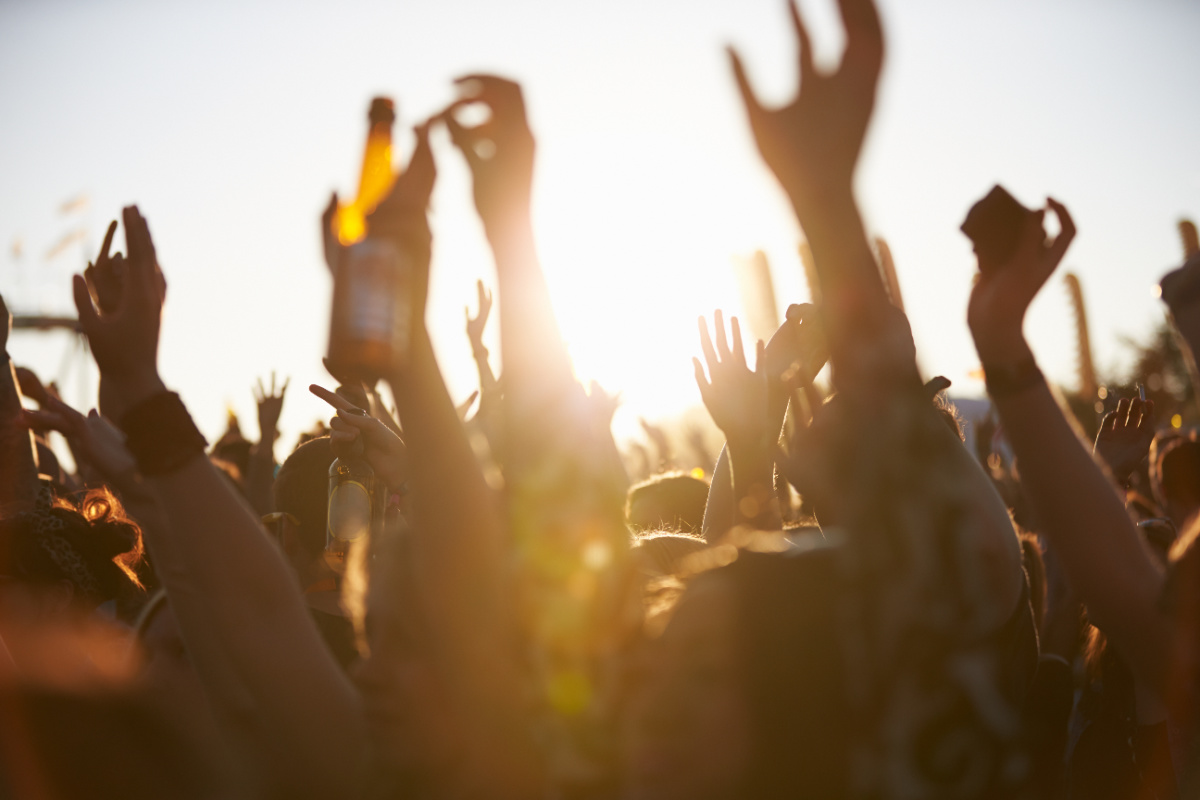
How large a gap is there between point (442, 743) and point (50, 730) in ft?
4.64

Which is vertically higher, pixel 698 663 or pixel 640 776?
pixel 698 663

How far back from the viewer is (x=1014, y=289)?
1716 mm

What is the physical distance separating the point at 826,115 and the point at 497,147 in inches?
27.5

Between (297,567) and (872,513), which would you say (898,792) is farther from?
(297,567)

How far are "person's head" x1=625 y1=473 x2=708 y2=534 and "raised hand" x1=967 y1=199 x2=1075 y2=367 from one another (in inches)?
129

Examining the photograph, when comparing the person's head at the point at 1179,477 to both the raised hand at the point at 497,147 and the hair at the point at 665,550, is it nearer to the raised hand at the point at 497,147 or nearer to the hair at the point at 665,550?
the hair at the point at 665,550

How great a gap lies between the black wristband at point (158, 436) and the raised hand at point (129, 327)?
4 centimetres

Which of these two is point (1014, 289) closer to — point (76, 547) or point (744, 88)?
point (744, 88)

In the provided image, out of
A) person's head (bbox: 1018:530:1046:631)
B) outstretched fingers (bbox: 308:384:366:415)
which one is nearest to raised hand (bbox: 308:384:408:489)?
outstretched fingers (bbox: 308:384:366:415)

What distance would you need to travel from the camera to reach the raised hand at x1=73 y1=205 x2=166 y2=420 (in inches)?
70.5

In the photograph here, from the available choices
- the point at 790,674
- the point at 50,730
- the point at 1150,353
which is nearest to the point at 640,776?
the point at 790,674

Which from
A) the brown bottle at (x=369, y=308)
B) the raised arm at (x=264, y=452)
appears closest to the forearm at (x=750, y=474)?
the brown bottle at (x=369, y=308)

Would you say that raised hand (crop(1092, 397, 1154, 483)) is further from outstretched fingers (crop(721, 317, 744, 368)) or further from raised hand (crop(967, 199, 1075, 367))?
raised hand (crop(967, 199, 1075, 367))

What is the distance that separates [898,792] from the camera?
1395 millimetres
